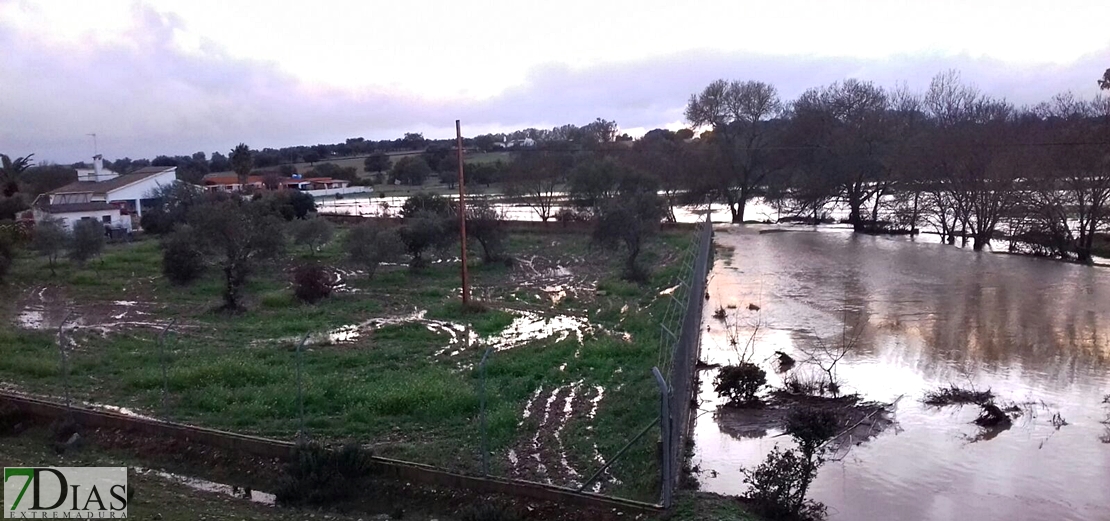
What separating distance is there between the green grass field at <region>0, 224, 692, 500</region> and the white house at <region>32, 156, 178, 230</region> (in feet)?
78.7

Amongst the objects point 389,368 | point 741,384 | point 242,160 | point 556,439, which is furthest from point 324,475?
point 242,160

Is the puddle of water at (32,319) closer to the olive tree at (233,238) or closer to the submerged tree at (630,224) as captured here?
the olive tree at (233,238)

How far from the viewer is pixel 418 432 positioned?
11.0 meters

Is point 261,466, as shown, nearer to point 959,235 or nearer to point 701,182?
point 959,235

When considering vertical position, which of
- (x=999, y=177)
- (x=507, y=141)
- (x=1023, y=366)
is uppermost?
(x=507, y=141)

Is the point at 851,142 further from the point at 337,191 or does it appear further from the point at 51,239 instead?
the point at 337,191

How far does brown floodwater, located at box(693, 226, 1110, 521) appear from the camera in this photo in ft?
31.2

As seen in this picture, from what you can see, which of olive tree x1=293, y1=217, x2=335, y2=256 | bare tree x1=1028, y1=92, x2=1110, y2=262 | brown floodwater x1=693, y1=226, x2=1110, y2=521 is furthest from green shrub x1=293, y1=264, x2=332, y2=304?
bare tree x1=1028, y1=92, x2=1110, y2=262

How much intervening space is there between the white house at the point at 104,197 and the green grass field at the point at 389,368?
23988 mm

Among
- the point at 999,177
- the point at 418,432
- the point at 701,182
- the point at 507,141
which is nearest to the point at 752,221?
the point at 701,182

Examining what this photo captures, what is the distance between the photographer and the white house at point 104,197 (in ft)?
165

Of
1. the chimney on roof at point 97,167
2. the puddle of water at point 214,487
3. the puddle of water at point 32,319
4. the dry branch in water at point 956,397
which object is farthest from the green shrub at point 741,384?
the chimney on roof at point 97,167

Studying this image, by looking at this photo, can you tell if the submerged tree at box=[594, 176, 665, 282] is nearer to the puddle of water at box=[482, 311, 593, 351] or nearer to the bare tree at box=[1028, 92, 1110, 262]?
the puddle of water at box=[482, 311, 593, 351]

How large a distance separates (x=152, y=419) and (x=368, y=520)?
4967 millimetres
